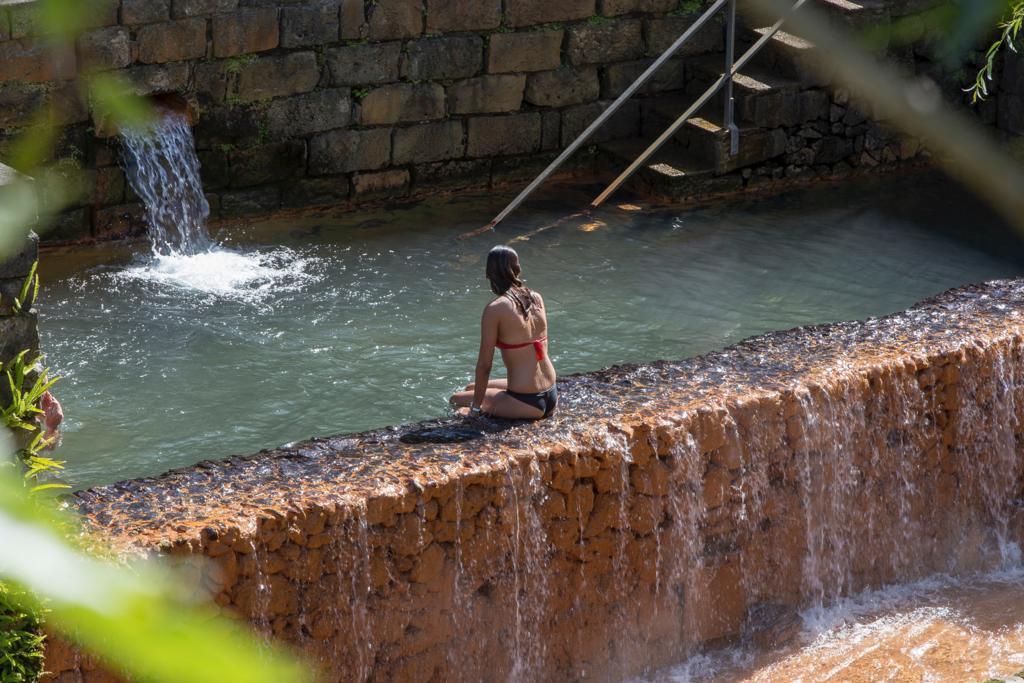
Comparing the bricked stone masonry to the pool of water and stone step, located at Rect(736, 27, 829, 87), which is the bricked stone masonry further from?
the pool of water

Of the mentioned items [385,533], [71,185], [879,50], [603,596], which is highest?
[879,50]

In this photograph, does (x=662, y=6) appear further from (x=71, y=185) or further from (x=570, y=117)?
(x=71, y=185)

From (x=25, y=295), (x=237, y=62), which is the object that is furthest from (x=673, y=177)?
(x=25, y=295)

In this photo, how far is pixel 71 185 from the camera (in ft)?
29.4

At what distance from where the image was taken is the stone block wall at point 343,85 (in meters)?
8.80

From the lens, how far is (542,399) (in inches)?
211

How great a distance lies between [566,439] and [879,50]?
255 inches

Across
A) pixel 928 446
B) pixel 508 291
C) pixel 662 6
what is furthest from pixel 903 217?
pixel 508 291

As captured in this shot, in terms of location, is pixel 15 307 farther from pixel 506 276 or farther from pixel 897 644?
pixel 897 644

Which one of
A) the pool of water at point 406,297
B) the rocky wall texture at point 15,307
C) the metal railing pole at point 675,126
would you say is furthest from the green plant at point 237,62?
the rocky wall texture at point 15,307

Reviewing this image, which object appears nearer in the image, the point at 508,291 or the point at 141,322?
the point at 508,291

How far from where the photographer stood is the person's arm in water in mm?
5375

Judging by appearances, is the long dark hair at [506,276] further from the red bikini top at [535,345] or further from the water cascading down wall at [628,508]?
the water cascading down wall at [628,508]

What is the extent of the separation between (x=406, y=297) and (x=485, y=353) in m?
2.75
